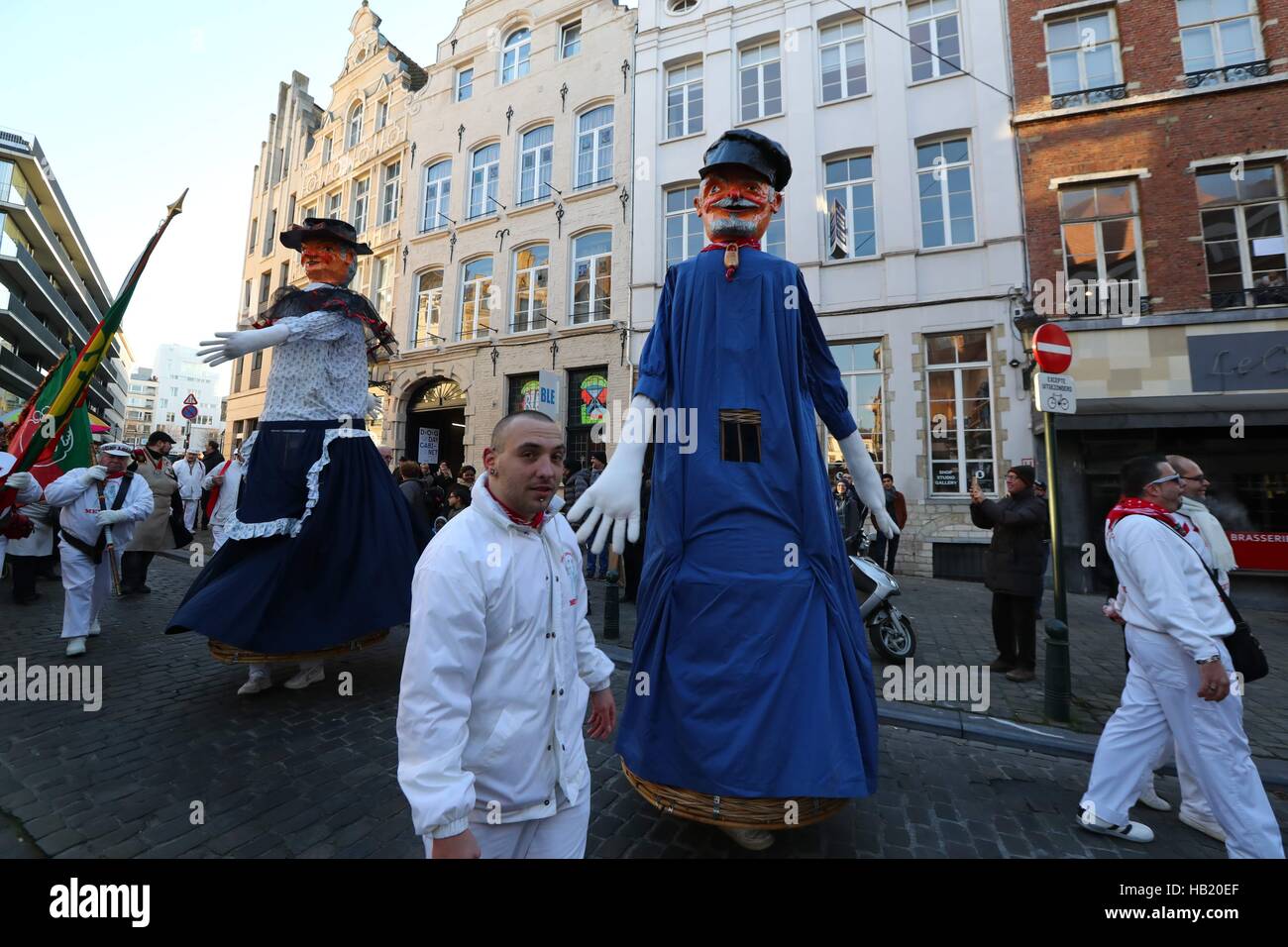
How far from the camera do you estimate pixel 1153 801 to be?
9.80ft

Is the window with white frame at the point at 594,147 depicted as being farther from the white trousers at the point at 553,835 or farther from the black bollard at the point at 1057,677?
the white trousers at the point at 553,835

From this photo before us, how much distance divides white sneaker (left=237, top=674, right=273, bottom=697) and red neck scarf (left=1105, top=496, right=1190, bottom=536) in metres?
5.19

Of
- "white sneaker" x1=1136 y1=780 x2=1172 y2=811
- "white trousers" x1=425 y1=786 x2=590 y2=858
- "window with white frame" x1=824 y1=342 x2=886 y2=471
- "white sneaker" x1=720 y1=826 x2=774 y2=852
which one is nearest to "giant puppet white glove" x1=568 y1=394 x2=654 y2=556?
"white trousers" x1=425 y1=786 x2=590 y2=858

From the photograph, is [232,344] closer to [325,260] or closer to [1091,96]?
[325,260]

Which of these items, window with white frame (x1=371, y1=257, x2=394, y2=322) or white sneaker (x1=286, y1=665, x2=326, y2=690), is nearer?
white sneaker (x1=286, y1=665, x2=326, y2=690)

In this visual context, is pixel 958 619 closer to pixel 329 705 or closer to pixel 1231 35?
pixel 329 705

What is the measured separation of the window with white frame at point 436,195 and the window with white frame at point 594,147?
4951 millimetres

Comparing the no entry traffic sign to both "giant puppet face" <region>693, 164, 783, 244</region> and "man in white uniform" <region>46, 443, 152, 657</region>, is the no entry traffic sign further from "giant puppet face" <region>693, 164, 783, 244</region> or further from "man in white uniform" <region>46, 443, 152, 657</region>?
"man in white uniform" <region>46, 443, 152, 657</region>

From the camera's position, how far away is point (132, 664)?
174 inches

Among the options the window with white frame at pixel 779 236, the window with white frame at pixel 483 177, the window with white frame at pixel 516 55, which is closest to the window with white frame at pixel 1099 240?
the window with white frame at pixel 779 236

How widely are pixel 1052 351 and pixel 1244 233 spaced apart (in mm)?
8726

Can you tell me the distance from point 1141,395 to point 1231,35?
679cm

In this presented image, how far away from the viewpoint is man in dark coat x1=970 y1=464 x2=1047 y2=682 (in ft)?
16.6
